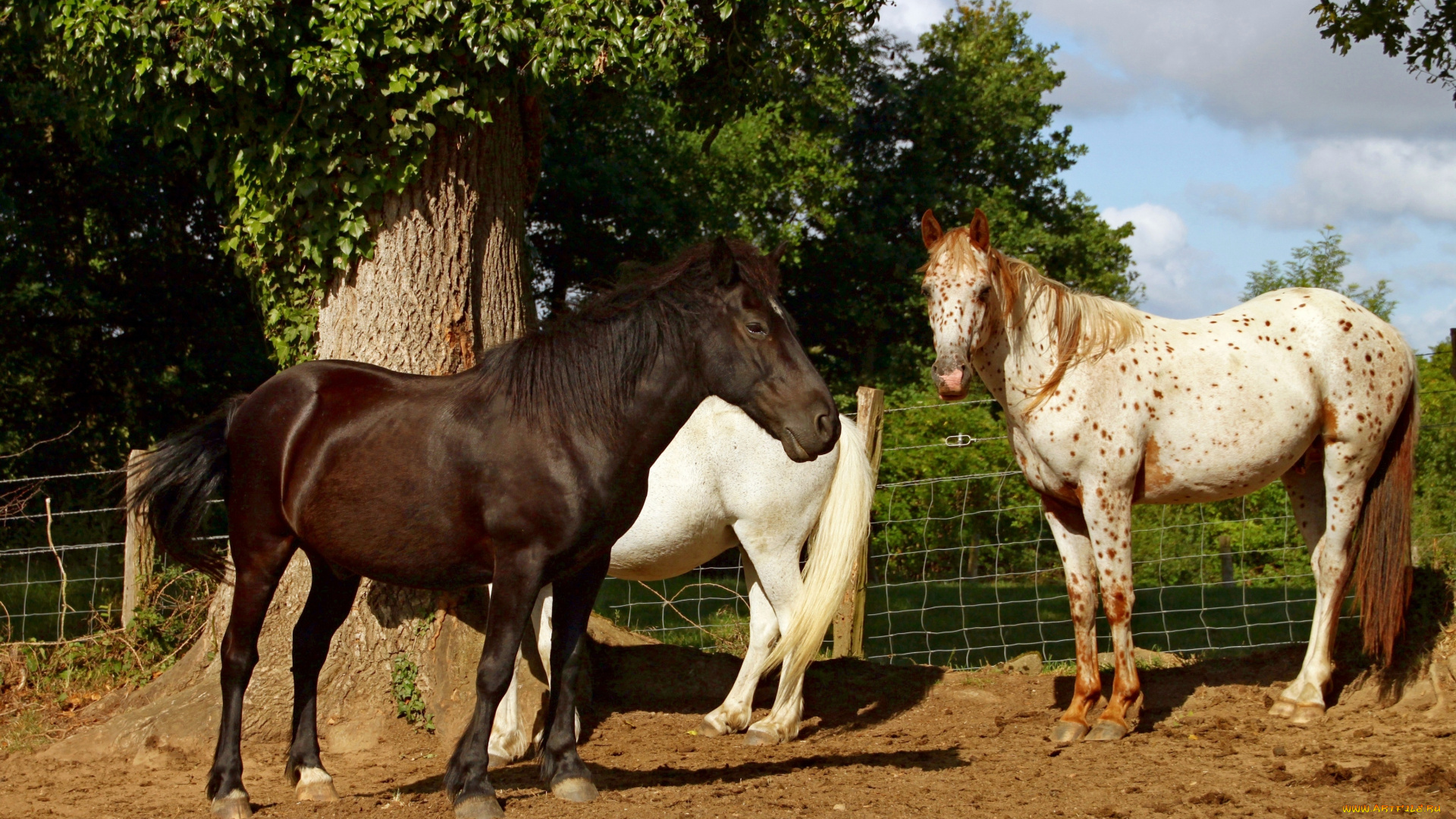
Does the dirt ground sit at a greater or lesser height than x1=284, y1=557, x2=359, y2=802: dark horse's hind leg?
lesser

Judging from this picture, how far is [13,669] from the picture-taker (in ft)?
20.3

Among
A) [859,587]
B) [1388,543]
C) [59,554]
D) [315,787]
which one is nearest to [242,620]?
[315,787]

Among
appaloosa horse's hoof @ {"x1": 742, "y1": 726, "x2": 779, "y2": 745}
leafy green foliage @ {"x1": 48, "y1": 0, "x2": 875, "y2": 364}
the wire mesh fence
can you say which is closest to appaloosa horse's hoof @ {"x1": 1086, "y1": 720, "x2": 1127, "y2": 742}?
appaloosa horse's hoof @ {"x1": 742, "y1": 726, "x2": 779, "y2": 745}

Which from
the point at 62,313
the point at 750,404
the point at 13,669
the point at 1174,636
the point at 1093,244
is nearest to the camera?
the point at 750,404

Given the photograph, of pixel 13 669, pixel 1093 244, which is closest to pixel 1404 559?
pixel 13 669

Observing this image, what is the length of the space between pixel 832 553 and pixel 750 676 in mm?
738

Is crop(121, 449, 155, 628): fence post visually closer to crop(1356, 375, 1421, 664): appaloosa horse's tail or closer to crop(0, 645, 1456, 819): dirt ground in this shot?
crop(0, 645, 1456, 819): dirt ground

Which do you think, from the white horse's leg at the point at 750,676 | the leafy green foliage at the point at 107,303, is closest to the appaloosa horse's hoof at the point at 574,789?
the white horse's leg at the point at 750,676

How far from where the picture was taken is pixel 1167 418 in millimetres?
5109

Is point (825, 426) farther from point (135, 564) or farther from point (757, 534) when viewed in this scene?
point (135, 564)

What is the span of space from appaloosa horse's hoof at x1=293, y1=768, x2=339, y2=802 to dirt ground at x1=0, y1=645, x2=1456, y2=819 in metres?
0.05

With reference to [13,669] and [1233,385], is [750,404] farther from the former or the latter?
[13,669]

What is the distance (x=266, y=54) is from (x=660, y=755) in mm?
3599

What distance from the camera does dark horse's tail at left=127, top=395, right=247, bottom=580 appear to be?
4141 millimetres
